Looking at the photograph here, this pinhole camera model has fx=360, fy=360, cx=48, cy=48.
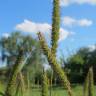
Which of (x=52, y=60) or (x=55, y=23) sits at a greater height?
(x=55, y=23)

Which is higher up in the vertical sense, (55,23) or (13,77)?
(55,23)

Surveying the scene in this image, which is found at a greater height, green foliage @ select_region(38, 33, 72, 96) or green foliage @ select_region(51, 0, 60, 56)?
green foliage @ select_region(51, 0, 60, 56)

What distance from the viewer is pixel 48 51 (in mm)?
1414

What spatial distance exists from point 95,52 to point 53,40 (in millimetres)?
78487

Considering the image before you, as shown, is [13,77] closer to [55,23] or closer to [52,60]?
[52,60]

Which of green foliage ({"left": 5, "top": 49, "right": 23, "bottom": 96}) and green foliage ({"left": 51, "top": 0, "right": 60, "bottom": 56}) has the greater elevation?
green foliage ({"left": 51, "top": 0, "right": 60, "bottom": 56})

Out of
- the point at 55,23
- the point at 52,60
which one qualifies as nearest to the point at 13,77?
the point at 52,60

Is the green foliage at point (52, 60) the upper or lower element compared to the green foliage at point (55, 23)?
lower

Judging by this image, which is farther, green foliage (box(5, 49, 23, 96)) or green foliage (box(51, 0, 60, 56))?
green foliage (box(51, 0, 60, 56))

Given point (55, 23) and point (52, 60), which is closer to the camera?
point (52, 60)

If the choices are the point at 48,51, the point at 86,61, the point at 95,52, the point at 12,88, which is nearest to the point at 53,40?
the point at 48,51

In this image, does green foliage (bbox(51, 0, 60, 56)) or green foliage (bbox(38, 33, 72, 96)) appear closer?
green foliage (bbox(38, 33, 72, 96))

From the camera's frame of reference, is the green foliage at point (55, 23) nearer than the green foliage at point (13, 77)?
No

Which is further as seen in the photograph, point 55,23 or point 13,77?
point 55,23
